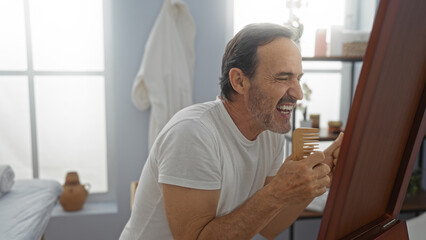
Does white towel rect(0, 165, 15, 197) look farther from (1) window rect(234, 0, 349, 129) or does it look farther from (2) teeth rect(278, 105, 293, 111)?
(1) window rect(234, 0, 349, 129)

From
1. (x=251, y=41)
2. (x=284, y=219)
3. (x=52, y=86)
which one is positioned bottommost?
(x=284, y=219)

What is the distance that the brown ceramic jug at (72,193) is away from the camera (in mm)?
2256

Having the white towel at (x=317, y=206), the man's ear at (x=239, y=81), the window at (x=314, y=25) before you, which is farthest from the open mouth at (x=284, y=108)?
the window at (x=314, y=25)

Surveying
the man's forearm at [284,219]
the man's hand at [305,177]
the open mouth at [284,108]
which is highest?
the open mouth at [284,108]

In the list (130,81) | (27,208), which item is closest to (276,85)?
(27,208)

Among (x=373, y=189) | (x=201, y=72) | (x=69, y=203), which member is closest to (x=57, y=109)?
(x=69, y=203)

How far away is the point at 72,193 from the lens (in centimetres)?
226

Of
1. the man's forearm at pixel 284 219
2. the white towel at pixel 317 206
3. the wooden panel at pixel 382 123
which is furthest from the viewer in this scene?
A: the white towel at pixel 317 206

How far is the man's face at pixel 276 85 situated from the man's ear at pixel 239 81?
0.07 feet

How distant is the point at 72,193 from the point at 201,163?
64.9 inches

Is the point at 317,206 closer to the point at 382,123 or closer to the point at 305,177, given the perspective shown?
the point at 305,177

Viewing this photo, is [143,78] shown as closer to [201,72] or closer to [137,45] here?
[137,45]

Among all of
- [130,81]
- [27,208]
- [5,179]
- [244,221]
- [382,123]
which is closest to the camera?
[382,123]

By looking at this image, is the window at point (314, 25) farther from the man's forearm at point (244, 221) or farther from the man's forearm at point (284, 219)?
the man's forearm at point (244, 221)
